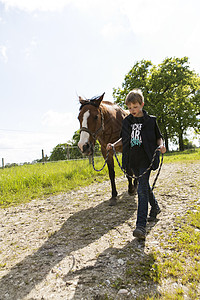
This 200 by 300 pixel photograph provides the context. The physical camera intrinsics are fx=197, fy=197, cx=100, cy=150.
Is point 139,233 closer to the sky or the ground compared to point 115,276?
closer to the sky

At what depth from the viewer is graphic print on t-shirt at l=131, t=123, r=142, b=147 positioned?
2.80m

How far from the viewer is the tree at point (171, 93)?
24.5m

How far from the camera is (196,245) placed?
2357 millimetres

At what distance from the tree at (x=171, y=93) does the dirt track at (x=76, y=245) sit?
70.0 ft

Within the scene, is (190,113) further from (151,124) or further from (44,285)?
(44,285)

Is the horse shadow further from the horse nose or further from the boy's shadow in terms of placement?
the horse nose

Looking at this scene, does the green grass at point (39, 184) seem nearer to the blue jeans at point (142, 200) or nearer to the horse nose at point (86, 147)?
the horse nose at point (86, 147)

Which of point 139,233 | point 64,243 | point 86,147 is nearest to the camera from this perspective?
point 139,233

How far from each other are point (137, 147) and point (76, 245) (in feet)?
5.34

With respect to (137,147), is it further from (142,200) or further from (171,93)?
(171,93)

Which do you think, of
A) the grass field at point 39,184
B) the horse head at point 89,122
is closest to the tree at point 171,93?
the grass field at point 39,184

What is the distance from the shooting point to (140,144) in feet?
9.16

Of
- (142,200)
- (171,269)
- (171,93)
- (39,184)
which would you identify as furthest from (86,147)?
(171,93)

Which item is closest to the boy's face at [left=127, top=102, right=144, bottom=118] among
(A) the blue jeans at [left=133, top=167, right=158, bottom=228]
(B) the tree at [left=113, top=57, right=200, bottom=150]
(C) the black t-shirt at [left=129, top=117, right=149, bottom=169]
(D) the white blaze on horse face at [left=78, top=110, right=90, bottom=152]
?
(C) the black t-shirt at [left=129, top=117, right=149, bottom=169]
